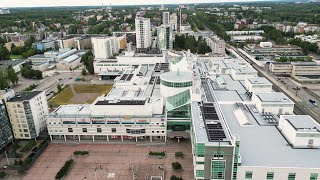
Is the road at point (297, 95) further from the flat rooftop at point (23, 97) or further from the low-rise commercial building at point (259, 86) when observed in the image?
the flat rooftop at point (23, 97)

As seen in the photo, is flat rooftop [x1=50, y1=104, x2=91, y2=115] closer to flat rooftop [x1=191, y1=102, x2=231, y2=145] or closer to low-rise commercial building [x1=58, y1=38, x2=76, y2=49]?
flat rooftop [x1=191, y1=102, x2=231, y2=145]

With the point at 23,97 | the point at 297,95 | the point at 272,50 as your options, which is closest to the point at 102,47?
the point at 23,97

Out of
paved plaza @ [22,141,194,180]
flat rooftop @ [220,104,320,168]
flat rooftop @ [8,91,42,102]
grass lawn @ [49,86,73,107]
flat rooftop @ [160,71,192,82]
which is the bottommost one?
paved plaza @ [22,141,194,180]

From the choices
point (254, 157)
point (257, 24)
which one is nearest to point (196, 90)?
point (254, 157)

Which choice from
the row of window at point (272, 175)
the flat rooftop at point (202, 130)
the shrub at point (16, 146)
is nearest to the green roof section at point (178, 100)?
the flat rooftop at point (202, 130)

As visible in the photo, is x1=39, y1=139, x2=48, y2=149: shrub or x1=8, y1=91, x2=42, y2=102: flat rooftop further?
x1=8, y1=91, x2=42, y2=102: flat rooftop

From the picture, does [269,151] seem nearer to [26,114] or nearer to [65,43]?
[26,114]

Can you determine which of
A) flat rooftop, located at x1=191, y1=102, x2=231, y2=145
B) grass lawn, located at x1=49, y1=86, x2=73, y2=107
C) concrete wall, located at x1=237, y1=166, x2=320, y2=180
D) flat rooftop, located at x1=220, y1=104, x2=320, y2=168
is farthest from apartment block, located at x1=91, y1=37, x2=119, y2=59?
concrete wall, located at x1=237, y1=166, x2=320, y2=180
